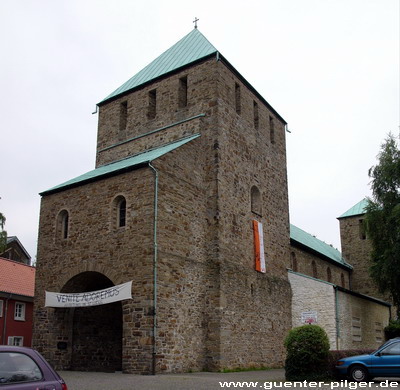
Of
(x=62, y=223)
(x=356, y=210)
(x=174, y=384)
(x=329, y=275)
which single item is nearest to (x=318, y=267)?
(x=329, y=275)

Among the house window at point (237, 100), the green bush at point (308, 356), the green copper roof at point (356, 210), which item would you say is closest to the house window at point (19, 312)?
the house window at point (237, 100)

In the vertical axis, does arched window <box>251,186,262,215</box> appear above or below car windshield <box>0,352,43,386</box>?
above

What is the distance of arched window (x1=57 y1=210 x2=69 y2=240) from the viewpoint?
20156 millimetres

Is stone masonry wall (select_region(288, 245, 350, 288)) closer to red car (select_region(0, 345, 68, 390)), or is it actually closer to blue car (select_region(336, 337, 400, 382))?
blue car (select_region(336, 337, 400, 382))

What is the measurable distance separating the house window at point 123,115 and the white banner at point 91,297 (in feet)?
30.0

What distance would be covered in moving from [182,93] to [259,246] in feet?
25.8

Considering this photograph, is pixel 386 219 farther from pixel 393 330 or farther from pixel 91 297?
pixel 91 297

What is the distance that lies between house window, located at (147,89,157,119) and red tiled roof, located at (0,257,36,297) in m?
13.2

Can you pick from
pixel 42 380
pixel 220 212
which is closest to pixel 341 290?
pixel 220 212

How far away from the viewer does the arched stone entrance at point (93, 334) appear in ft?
63.4

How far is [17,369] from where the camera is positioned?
20.8ft

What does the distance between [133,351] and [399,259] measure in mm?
14097

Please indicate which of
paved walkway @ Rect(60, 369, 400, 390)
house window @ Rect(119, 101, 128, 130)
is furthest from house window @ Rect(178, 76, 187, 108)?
paved walkway @ Rect(60, 369, 400, 390)

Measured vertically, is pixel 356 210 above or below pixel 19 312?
above
